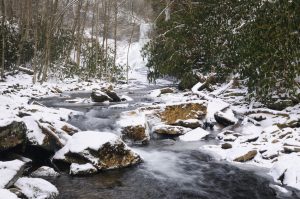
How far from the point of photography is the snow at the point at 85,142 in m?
7.99

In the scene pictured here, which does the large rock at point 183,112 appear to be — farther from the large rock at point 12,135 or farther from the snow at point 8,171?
the snow at point 8,171

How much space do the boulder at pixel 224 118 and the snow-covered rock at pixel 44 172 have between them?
6.02 meters

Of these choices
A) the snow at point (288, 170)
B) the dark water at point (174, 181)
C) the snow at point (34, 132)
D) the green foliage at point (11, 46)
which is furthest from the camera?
the green foliage at point (11, 46)

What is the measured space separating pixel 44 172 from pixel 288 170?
499cm

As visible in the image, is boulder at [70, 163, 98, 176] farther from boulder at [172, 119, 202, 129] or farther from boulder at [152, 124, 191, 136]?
boulder at [172, 119, 202, 129]

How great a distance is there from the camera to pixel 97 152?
7.96 metres

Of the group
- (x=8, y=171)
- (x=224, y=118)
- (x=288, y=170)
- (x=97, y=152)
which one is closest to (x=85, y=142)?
(x=97, y=152)

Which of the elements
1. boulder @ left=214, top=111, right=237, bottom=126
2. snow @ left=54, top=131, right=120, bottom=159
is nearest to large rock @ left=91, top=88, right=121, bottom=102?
boulder @ left=214, top=111, right=237, bottom=126

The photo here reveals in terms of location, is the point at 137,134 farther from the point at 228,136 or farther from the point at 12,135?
the point at 12,135

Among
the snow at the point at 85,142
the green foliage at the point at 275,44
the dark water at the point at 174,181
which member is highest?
the green foliage at the point at 275,44

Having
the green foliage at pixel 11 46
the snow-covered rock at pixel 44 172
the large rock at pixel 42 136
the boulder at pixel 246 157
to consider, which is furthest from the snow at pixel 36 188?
the green foliage at pixel 11 46

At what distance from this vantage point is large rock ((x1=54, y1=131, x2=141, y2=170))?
26.0 ft

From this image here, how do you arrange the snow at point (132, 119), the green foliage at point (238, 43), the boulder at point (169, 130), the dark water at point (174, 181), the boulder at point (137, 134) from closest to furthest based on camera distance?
the dark water at point (174, 181)
the green foliage at point (238, 43)
the boulder at point (137, 134)
the snow at point (132, 119)
the boulder at point (169, 130)

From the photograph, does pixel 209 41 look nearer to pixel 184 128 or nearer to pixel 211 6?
pixel 211 6
